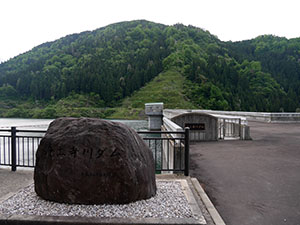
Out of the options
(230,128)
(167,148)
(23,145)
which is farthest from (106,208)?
(230,128)

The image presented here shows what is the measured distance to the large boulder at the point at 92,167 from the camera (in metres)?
4.41

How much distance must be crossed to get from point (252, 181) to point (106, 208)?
4561mm

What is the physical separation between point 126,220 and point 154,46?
6003 inches

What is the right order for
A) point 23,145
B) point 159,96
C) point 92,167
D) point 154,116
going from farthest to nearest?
1. point 159,96
2. point 154,116
3. point 23,145
4. point 92,167

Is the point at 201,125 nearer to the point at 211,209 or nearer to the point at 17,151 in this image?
the point at 211,209

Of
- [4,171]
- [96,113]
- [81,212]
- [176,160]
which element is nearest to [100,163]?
[81,212]

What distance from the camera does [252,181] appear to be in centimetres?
667

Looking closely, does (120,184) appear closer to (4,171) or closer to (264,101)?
(4,171)

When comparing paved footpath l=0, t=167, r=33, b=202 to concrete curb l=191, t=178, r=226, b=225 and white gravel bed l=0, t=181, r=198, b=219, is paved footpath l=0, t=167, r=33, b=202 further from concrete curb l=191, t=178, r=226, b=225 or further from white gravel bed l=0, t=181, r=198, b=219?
concrete curb l=191, t=178, r=226, b=225

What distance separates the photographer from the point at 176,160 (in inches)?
312

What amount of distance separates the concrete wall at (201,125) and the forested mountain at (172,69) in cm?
6840

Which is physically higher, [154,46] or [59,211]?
[154,46]

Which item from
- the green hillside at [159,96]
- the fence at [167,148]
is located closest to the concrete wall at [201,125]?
the fence at [167,148]

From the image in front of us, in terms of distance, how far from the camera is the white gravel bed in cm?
409
